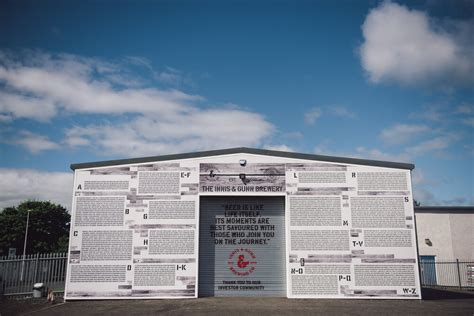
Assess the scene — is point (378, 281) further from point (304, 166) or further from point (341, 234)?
point (304, 166)

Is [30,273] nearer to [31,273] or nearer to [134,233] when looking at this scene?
[31,273]

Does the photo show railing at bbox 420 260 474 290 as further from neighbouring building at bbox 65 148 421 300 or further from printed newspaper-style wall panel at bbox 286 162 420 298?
neighbouring building at bbox 65 148 421 300

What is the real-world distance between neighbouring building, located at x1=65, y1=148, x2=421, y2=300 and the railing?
1148 cm

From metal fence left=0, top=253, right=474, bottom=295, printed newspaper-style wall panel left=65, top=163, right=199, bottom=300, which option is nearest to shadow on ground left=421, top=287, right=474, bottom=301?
printed newspaper-style wall panel left=65, top=163, right=199, bottom=300

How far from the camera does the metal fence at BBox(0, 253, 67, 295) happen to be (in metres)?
17.4

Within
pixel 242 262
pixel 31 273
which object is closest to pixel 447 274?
pixel 242 262

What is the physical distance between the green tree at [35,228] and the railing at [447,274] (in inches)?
1737

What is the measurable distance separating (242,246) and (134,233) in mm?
4868

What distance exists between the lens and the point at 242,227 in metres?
16.1

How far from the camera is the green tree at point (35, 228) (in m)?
48.4

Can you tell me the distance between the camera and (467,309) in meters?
13.2

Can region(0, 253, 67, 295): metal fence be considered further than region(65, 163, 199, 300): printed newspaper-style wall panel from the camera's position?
Yes

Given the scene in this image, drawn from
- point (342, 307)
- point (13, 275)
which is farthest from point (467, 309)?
point (13, 275)

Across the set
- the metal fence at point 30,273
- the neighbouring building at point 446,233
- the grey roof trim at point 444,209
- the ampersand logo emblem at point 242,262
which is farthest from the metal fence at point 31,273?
the neighbouring building at point 446,233
